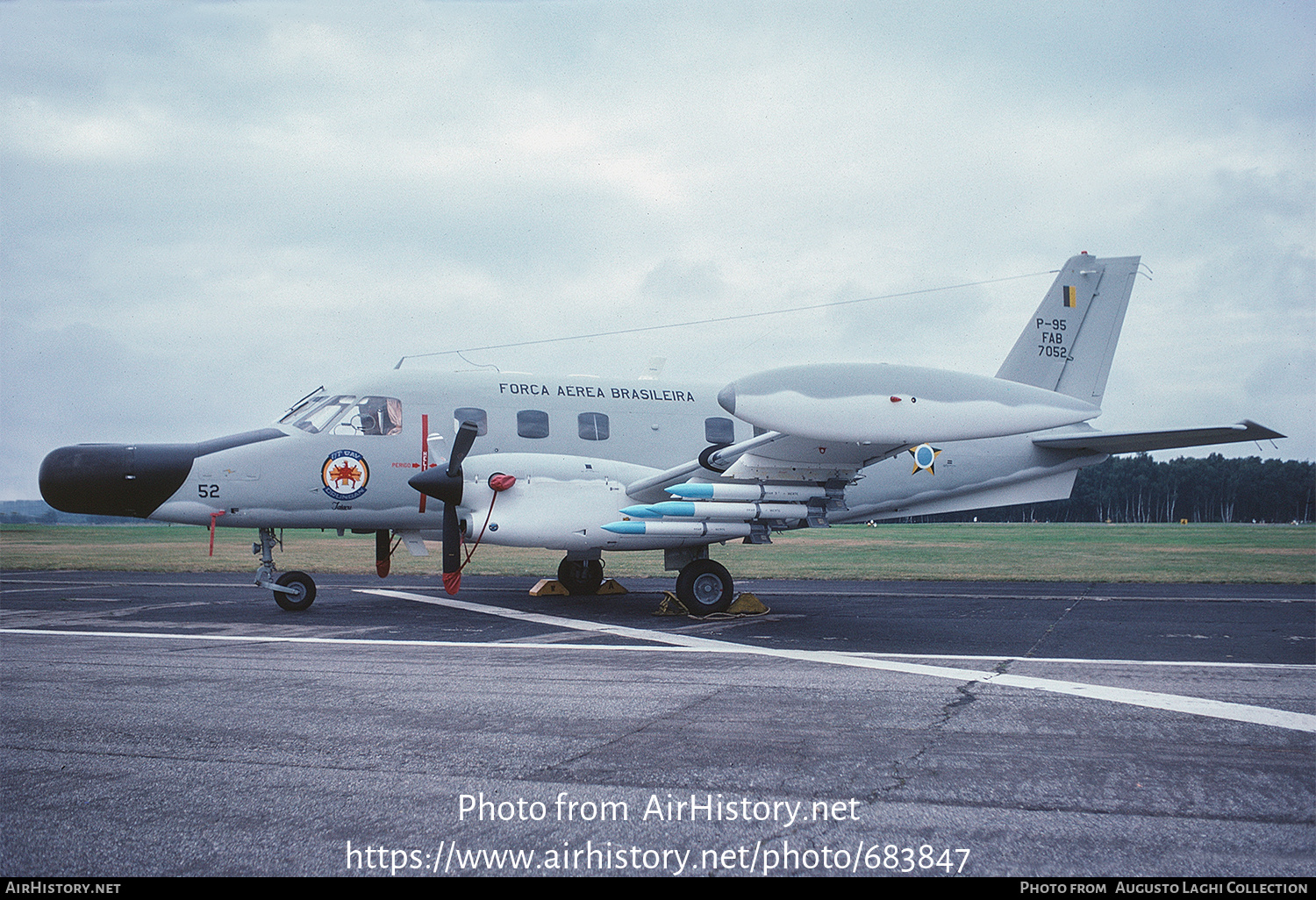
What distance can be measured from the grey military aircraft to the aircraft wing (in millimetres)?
53

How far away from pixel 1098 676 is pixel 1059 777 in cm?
352

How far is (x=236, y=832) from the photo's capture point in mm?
3955

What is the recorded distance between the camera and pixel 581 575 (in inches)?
658

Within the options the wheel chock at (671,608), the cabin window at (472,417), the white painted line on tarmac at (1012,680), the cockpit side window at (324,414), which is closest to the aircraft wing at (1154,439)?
the white painted line on tarmac at (1012,680)

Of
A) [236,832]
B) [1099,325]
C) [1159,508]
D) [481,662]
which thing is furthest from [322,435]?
[1159,508]

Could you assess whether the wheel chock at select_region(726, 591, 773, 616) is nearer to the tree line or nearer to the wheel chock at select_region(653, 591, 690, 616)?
the wheel chock at select_region(653, 591, 690, 616)

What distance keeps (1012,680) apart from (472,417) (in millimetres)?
9601

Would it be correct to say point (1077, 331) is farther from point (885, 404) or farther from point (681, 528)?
point (681, 528)

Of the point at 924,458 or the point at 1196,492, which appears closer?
the point at 924,458

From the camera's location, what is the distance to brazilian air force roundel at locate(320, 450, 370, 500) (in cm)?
1389

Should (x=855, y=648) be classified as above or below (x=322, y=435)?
below

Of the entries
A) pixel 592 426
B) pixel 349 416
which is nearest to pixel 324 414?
pixel 349 416

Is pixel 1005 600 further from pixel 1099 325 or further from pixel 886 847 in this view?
pixel 886 847

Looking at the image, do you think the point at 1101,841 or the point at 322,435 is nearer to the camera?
the point at 1101,841
